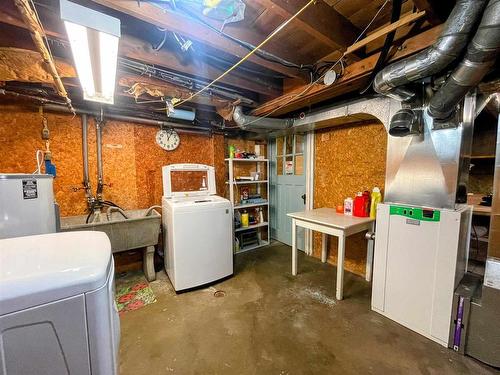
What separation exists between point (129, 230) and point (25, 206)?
1202 mm

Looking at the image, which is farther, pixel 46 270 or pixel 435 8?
pixel 435 8

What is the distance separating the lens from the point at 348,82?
1764 mm

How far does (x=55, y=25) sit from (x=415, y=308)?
10.6 ft

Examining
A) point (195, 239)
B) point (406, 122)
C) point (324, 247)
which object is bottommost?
point (324, 247)

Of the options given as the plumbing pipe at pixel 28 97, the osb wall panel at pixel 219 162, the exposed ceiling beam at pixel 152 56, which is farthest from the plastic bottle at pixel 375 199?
the plumbing pipe at pixel 28 97

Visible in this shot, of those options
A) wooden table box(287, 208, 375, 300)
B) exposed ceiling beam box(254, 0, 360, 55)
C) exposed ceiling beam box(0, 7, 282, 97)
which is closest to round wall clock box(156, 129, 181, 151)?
exposed ceiling beam box(0, 7, 282, 97)

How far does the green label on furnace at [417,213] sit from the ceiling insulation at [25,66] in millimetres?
2801

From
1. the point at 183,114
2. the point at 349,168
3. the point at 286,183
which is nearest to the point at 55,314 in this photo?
the point at 183,114

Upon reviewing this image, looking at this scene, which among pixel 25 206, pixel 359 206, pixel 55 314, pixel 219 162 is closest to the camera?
pixel 55 314

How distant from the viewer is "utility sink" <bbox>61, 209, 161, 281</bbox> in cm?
222

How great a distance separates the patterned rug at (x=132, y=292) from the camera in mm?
2111

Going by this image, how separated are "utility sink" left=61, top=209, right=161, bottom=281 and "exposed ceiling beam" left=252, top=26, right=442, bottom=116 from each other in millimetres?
1865

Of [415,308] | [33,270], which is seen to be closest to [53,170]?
[33,270]

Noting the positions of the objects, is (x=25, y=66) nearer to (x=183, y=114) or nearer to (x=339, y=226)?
(x=183, y=114)
